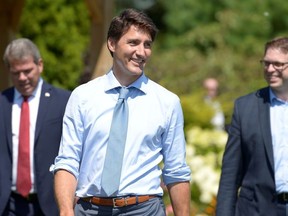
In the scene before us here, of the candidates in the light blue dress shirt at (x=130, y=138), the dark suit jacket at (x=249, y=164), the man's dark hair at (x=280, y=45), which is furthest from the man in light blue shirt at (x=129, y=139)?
the man's dark hair at (x=280, y=45)

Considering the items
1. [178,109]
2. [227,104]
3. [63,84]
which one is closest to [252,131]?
[178,109]

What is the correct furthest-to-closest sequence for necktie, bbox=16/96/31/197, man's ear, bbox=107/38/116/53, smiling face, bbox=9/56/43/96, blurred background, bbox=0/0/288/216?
1. blurred background, bbox=0/0/288/216
2. smiling face, bbox=9/56/43/96
3. necktie, bbox=16/96/31/197
4. man's ear, bbox=107/38/116/53

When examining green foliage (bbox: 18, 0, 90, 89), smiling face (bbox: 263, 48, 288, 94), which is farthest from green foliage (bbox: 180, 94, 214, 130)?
smiling face (bbox: 263, 48, 288, 94)

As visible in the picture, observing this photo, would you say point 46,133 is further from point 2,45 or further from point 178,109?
point 2,45

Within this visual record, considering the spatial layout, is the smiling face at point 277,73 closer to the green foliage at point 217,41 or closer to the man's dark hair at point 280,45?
the man's dark hair at point 280,45

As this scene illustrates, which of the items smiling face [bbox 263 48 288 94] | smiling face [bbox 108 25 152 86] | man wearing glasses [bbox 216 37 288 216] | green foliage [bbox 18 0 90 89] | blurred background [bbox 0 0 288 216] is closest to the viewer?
smiling face [bbox 108 25 152 86]

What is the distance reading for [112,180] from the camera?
6.30m

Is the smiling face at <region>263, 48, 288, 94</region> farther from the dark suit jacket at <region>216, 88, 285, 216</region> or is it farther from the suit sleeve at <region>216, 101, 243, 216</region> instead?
the suit sleeve at <region>216, 101, 243, 216</region>

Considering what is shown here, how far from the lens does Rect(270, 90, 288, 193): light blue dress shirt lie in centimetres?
752

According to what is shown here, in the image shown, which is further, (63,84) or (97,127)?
Answer: (63,84)

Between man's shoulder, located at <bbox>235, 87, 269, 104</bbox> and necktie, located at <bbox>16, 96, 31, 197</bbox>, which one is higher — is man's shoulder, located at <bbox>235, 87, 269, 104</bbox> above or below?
above

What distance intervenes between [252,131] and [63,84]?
790cm

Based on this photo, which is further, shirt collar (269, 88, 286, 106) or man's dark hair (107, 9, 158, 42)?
shirt collar (269, 88, 286, 106)

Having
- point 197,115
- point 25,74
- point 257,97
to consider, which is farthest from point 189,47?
point 257,97
